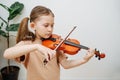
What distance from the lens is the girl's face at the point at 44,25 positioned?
101 cm

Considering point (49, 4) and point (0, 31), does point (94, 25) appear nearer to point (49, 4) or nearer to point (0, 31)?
point (49, 4)

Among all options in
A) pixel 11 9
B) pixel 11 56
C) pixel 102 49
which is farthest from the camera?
pixel 102 49

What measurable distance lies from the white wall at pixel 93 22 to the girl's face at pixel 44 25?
967mm

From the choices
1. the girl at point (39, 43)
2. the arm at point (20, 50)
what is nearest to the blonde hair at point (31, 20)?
the girl at point (39, 43)

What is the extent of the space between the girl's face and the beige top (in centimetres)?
11

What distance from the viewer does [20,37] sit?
3.51ft

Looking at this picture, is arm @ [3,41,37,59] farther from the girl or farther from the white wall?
the white wall

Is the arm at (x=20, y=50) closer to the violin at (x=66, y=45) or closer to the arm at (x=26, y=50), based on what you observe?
the arm at (x=26, y=50)

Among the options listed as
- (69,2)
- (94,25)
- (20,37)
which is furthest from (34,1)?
(20,37)

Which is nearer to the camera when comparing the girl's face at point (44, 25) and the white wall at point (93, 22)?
the girl's face at point (44, 25)

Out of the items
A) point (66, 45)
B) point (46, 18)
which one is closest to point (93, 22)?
point (66, 45)

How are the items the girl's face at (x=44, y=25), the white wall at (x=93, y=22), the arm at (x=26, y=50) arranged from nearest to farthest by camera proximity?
the arm at (x=26, y=50), the girl's face at (x=44, y=25), the white wall at (x=93, y=22)

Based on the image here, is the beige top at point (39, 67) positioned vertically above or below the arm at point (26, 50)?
below

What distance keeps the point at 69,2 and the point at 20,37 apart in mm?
989
